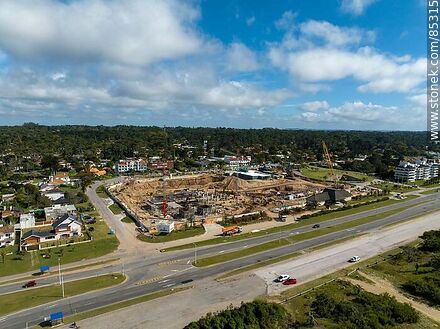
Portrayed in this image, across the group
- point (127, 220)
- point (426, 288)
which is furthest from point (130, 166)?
point (426, 288)

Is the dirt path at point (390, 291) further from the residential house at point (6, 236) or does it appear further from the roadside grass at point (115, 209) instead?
the residential house at point (6, 236)

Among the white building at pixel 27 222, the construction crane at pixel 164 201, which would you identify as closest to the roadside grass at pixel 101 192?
the construction crane at pixel 164 201

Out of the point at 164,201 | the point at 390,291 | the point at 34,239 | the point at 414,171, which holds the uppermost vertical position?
the point at 414,171

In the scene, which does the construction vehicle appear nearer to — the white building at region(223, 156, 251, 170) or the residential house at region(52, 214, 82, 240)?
the residential house at region(52, 214, 82, 240)

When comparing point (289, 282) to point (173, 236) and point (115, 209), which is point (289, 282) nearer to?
point (173, 236)

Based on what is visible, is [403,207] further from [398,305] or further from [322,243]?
[398,305]

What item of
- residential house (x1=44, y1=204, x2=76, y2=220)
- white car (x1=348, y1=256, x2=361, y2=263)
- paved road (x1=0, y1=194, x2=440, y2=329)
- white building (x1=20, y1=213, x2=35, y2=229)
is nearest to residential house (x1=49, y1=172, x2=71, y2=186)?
residential house (x1=44, y1=204, x2=76, y2=220)

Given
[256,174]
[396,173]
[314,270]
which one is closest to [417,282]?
[314,270]
